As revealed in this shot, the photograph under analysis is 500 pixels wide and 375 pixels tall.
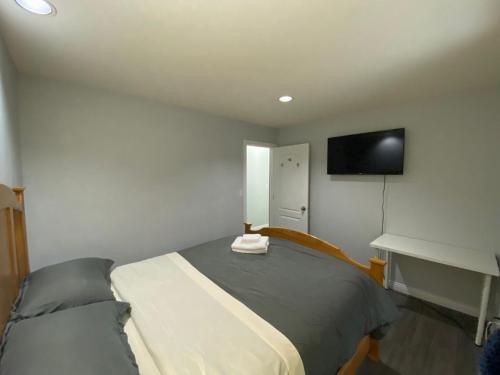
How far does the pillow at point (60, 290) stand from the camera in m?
1.12

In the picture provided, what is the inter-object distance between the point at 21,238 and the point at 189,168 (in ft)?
5.75

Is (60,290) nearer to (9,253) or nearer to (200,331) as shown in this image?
(9,253)

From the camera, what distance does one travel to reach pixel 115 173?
2.33 m

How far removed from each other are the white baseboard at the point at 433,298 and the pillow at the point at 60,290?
3.17m

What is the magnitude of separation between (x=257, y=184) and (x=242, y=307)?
389 cm

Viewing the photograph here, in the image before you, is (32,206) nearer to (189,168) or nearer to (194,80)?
(189,168)

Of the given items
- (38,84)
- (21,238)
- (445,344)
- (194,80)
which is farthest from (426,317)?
(38,84)

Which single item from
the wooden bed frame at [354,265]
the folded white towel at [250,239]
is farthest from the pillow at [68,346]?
the folded white towel at [250,239]

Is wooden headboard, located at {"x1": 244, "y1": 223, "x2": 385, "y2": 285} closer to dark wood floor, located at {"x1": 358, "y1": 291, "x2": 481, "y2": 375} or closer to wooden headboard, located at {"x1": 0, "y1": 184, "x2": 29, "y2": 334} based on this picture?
dark wood floor, located at {"x1": 358, "y1": 291, "x2": 481, "y2": 375}

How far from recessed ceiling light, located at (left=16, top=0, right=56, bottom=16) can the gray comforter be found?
1901mm

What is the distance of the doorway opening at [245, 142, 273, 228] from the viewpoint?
5059 mm

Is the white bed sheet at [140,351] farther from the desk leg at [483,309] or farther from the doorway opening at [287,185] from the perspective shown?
the desk leg at [483,309]

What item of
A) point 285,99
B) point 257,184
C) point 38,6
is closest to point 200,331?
point 38,6

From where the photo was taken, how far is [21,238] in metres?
1.43
